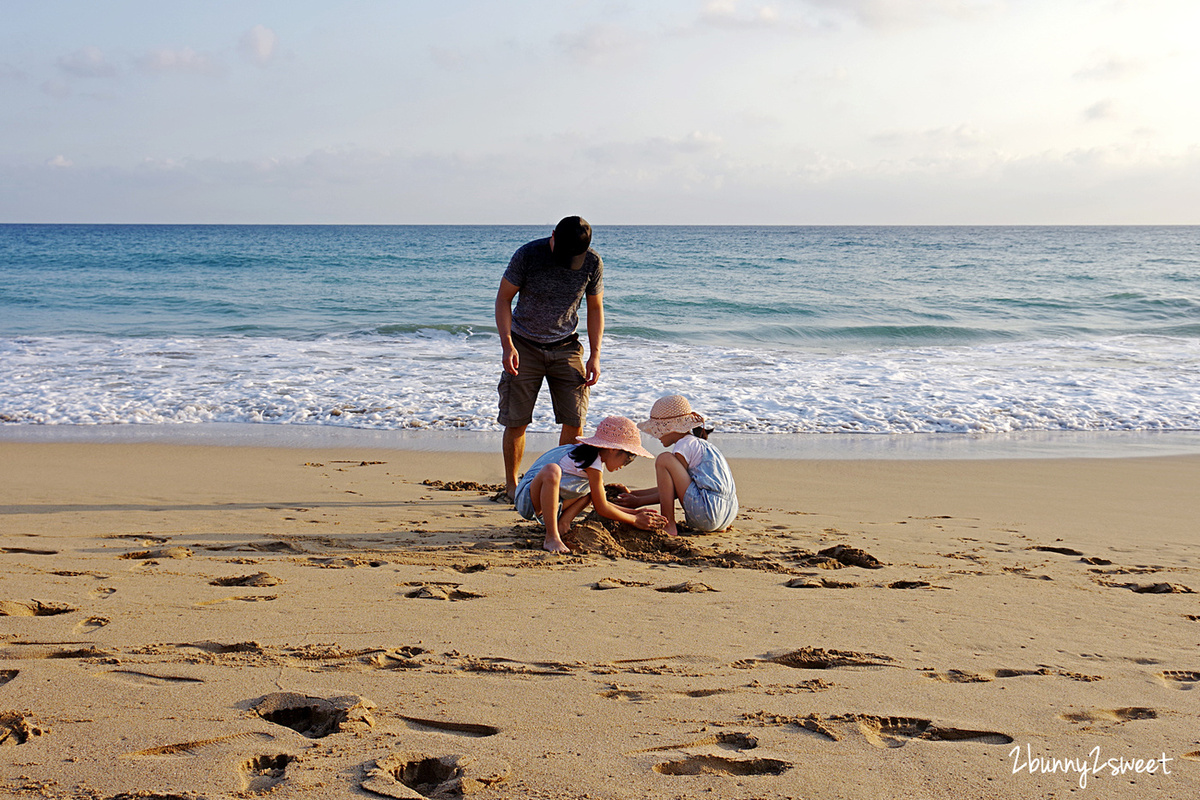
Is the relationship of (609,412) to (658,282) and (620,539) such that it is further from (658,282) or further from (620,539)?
(658,282)

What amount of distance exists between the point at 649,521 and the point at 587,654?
148 centimetres


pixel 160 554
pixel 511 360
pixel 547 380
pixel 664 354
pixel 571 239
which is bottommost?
pixel 160 554

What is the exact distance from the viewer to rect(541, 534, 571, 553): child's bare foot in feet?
12.8

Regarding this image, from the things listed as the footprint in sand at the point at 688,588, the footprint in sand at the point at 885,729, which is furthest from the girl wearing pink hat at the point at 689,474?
the footprint in sand at the point at 885,729

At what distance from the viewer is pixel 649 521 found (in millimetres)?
4125

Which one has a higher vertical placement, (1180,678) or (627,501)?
(627,501)

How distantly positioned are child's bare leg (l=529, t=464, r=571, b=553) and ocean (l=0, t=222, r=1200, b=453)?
3402 mm

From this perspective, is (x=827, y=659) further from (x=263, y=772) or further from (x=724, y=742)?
(x=263, y=772)

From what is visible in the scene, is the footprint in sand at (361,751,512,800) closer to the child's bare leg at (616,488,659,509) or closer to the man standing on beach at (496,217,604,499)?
the child's bare leg at (616,488,659,509)

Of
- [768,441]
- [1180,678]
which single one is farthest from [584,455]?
[768,441]

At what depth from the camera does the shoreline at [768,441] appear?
6797 mm

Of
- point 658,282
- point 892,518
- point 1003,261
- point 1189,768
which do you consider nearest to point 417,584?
point 1189,768

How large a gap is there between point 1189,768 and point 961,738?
529 mm

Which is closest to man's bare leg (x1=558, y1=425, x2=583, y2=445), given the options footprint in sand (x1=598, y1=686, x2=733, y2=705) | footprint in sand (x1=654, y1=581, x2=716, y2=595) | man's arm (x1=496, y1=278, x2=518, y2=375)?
man's arm (x1=496, y1=278, x2=518, y2=375)
